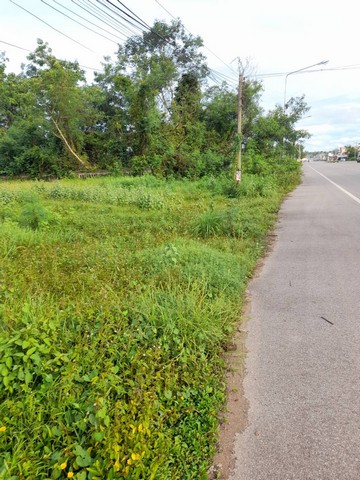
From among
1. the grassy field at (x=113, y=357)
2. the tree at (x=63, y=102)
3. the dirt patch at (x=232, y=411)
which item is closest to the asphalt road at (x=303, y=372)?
the dirt patch at (x=232, y=411)

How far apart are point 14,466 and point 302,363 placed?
2351 millimetres

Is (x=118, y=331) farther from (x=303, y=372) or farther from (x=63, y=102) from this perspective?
(x=63, y=102)

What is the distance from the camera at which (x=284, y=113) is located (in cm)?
2402

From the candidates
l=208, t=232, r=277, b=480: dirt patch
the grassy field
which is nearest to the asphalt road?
l=208, t=232, r=277, b=480: dirt patch

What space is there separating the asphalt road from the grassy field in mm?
289

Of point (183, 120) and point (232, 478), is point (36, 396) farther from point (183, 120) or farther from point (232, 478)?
point (183, 120)

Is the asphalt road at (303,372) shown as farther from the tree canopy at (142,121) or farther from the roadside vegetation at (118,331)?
the tree canopy at (142,121)

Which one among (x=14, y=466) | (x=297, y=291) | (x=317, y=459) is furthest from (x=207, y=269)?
(x=14, y=466)

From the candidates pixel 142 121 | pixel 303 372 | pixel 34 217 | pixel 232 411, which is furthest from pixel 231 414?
pixel 142 121

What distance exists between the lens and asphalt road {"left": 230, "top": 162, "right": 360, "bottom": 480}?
2022 millimetres

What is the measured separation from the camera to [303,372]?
2809 millimetres

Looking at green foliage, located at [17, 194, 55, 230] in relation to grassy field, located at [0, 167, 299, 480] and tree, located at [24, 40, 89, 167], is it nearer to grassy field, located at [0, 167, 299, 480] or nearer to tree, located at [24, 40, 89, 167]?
grassy field, located at [0, 167, 299, 480]

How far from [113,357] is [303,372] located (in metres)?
1.65

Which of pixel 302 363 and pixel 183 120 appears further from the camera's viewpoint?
pixel 183 120
